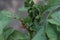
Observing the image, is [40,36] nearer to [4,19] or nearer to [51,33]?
[51,33]

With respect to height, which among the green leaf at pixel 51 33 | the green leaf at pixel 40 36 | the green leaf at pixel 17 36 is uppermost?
the green leaf at pixel 51 33

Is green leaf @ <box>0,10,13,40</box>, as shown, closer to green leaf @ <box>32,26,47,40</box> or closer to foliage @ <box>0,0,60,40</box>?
foliage @ <box>0,0,60,40</box>

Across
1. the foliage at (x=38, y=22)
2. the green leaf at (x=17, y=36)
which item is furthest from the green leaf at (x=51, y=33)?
the green leaf at (x=17, y=36)

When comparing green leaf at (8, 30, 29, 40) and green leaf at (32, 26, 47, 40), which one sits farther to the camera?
green leaf at (8, 30, 29, 40)

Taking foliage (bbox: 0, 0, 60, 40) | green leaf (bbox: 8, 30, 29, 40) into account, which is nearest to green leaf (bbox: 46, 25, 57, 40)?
foliage (bbox: 0, 0, 60, 40)

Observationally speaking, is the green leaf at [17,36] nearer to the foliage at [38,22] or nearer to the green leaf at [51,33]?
the foliage at [38,22]

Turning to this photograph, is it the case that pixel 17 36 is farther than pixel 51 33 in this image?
Yes

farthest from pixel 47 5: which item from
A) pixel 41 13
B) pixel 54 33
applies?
pixel 54 33

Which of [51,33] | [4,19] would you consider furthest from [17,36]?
[51,33]
